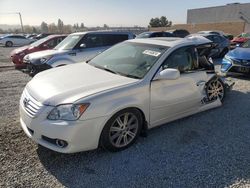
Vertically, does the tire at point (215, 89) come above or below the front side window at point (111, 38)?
below

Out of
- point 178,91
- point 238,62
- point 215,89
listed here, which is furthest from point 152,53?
point 238,62

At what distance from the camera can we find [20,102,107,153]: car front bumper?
3.02 meters

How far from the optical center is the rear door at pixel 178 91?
387 cm

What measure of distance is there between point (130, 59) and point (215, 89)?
7.13 feet

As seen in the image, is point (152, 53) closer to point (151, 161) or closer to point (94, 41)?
point (151, 161)

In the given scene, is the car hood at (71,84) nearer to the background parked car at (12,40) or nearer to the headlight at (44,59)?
the headlight at (44,59)

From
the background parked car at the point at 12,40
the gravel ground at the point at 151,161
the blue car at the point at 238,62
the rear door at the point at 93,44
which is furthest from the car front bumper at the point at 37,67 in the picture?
the background parked car at the point at 12,40

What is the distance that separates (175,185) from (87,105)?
1.43 meters

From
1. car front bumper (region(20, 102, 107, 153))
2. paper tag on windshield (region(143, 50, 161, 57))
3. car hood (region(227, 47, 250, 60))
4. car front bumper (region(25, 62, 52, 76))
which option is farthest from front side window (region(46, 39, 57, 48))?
car front bumper (region(20, 102, 107, 153))

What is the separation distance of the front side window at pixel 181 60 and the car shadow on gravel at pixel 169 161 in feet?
3.52

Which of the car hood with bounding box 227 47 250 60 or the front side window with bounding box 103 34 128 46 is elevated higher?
the front side window with bounding box 103 34 128 46

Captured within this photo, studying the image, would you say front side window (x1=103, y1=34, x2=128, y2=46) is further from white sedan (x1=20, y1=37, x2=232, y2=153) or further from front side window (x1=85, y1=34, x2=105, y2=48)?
white sedan (x1=20, y1=37, x2=232, y2=153)

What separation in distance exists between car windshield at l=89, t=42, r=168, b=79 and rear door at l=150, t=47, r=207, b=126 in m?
0.24

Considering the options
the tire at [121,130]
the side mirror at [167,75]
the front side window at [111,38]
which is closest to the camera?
the tire at [121,130]
